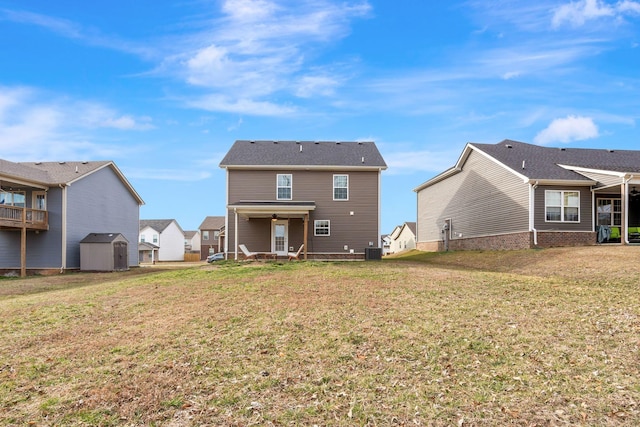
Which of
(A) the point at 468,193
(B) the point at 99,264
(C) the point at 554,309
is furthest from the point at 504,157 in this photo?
(B) the point at 99,264

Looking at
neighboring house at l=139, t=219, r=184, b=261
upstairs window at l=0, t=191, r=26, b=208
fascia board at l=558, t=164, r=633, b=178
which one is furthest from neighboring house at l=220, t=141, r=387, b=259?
neighboring house at l=139, t=219, r=184, b=261

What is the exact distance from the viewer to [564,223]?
70.6ft

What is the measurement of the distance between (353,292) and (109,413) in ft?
20.8

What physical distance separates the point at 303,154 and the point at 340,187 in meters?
3.11

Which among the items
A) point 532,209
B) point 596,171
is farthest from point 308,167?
point 596,171

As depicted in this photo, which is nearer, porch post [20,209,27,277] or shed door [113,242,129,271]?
porch post [20,209,27,277]

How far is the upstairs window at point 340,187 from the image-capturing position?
2544cm

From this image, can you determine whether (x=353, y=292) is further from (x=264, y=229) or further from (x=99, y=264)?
(x=99, y=264)

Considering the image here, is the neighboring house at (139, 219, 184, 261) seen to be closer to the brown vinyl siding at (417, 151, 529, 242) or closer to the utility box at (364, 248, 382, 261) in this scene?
the brown vinyl siding at (417, 151, 529, 242)

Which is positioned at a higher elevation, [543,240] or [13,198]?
[13,198]

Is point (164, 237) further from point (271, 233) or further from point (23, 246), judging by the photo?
point (271, 233)

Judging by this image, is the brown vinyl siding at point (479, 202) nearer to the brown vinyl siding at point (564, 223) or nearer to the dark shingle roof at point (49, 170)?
the brown vinyl siding at point (564, 223)

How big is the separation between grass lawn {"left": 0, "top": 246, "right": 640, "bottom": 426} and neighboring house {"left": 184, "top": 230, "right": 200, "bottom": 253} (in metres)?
58.4

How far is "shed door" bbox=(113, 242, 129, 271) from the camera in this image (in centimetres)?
2605
